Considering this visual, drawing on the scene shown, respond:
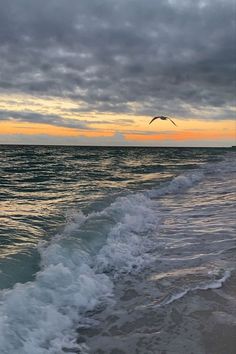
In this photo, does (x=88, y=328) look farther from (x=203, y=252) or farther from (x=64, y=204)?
(x=64, y=204)

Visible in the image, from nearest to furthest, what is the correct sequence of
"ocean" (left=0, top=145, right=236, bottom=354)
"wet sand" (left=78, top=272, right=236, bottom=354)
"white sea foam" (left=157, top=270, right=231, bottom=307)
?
"wet sand" (left=78, top=272, right=236, bottom=354)
"ocean" (left=0, top=145, right=236, bottom=354)
"white sea foam" (left=157, top=270, right=231, bottom=307)

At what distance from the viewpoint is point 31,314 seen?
498cm

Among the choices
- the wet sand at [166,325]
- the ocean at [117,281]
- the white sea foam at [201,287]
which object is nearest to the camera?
the wet sand at [166,325]

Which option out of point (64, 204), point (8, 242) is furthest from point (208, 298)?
point (64, 204)

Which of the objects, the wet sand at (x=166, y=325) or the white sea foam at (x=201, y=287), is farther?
the white sea foam at (x=201, y=287)

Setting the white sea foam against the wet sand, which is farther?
the white sea foam

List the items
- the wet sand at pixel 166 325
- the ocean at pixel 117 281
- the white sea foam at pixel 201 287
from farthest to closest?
the white sea foam at pixel 201 287 → the ocean at pixel 117 281 → the wet sand at pixel 166 325

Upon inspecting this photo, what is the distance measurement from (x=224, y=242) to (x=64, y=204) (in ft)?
20.8

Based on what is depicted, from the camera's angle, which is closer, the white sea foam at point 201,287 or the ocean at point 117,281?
the ocean at point 117,281

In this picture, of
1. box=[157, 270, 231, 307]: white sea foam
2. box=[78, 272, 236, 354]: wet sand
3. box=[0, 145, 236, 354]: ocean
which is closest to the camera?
box=[78, 272, 236, 354]: wet sand

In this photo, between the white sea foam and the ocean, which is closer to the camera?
the ocean

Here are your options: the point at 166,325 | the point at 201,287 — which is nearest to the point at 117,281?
the point at 201,287

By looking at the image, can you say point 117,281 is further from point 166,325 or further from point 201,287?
point 166,325

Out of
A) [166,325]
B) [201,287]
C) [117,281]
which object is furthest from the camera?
[117,281]
